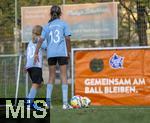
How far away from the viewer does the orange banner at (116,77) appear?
1210 cm

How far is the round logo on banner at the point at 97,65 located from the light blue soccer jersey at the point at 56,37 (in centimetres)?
231

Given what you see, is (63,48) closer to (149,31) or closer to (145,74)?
(145,74)

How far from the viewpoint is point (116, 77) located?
12320 millimetres

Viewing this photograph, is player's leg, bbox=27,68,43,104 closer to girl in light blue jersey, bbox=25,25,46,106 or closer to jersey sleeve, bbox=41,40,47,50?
girl in light blue jersey, bbox=25,25,46,106

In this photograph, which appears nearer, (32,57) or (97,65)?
(32,57)

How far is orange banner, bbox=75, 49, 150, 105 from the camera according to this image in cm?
1210

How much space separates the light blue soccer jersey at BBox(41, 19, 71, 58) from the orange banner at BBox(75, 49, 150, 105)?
89.6 inches

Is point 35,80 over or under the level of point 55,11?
under

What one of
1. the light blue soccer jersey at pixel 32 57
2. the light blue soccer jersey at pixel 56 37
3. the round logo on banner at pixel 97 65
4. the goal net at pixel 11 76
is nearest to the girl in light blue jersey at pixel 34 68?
the light blue soccer jersey at pixel 32 57

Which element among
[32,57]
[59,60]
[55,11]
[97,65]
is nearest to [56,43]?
[59,60]

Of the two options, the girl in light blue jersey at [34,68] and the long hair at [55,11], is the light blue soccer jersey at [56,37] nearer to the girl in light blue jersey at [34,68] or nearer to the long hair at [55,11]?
the long hair at [55,11]

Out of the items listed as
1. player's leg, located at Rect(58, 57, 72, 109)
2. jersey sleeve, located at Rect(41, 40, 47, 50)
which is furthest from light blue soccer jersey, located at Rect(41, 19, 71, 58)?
jersey sleeve, located at Rect(41, 40, 47, 50)

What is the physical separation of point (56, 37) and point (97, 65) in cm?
241

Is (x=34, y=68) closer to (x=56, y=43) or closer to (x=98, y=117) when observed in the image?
(x=56, y=43)
